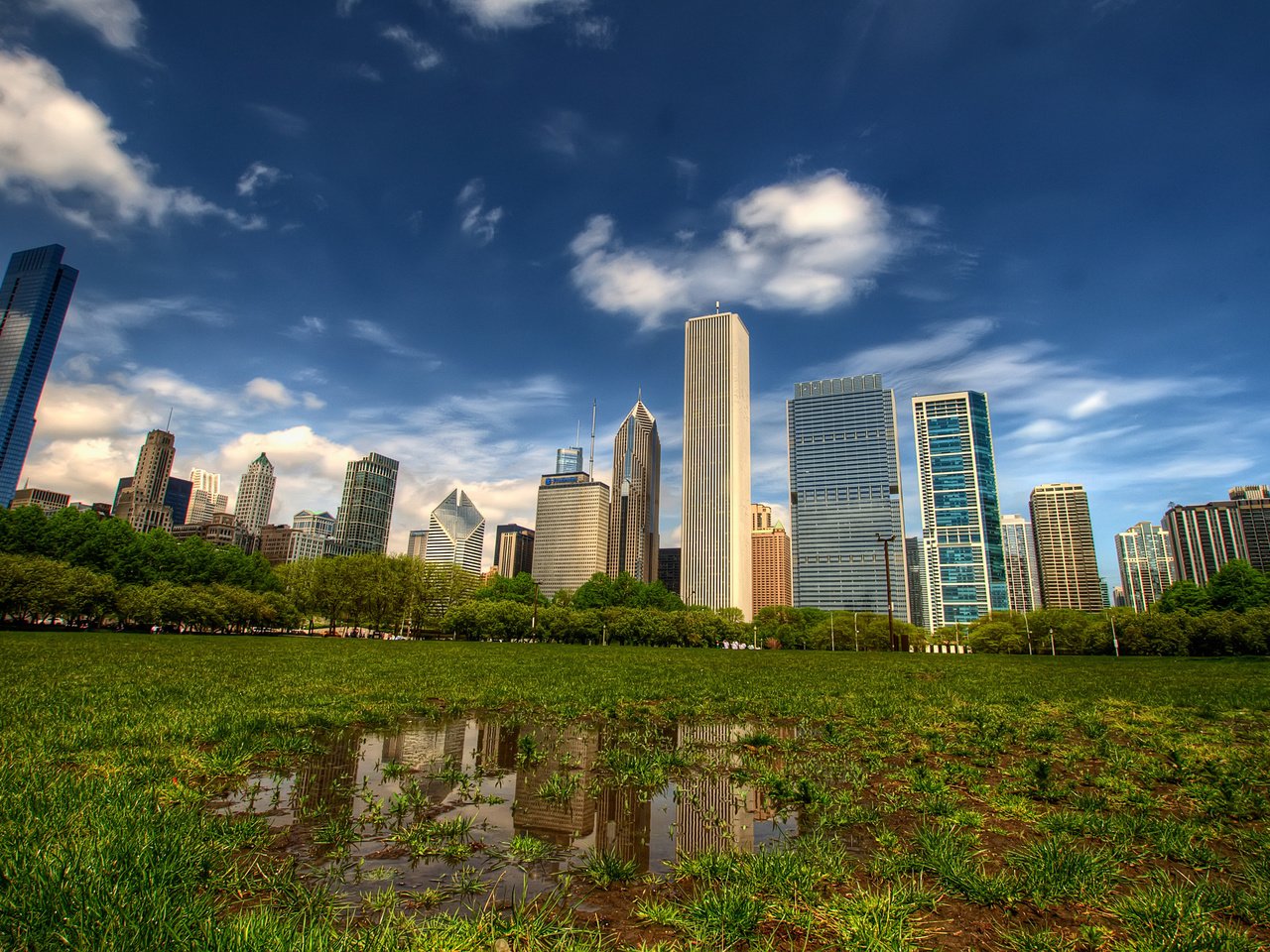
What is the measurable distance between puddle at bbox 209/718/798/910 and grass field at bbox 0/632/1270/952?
0.70ft

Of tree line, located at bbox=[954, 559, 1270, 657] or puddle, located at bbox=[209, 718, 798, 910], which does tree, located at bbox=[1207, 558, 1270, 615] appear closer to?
tree line, located at bbox=[954, 559, 1270, 657]

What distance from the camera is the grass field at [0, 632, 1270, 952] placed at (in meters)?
3.83

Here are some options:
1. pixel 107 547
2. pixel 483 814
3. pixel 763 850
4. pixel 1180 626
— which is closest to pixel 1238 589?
pixel 1180 626

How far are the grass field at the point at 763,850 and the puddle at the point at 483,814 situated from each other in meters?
0.21

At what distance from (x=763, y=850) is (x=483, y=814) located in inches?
126

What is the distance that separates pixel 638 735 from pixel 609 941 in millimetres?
7969

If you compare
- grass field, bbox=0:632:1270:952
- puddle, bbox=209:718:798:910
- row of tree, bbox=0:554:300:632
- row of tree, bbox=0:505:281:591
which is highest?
row of tree, bbox=0:505:281:591

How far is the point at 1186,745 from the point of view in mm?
10836

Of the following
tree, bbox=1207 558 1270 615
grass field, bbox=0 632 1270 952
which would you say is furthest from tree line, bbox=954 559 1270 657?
grass field, bbox=0 632 1270 952

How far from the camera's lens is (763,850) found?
5625mm

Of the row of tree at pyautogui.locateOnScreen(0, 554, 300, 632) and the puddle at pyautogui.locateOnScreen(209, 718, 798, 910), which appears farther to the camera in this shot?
the row of tree at pyautogui.locateOnScreen(0, 554, 300, 632)

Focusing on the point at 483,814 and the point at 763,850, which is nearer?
the point at 763,850

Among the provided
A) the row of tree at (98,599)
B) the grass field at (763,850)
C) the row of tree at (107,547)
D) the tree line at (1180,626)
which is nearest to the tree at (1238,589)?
the tree line at (1180,626)

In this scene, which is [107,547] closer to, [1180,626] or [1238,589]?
[1180,626]
